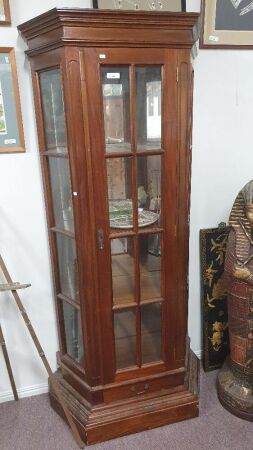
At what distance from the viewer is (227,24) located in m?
1.75

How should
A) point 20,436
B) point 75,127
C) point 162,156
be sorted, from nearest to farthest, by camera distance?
point 75,127 < point 162,156 < point 20,436

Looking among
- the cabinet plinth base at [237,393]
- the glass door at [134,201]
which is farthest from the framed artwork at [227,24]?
the cabinet plinth base at [237,393]

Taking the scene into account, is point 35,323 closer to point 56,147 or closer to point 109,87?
point 56,147

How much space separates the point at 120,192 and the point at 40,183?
433mm

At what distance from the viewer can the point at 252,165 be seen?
2.01 meters

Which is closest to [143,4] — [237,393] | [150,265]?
[150,265]

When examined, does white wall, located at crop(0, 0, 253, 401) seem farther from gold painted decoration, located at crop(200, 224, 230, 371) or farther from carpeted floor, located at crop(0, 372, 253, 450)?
carpeted floor, located at crop(0, 372, 253, 450)

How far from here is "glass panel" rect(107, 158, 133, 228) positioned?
4.86ft

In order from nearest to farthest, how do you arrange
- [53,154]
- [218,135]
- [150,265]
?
1. [53,154]
2. [150,265]
3. [218,135]

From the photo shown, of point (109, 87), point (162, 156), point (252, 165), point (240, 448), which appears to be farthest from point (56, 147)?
point (240, 448)

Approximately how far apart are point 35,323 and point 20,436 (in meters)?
0.51

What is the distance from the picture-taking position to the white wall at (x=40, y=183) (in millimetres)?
1696

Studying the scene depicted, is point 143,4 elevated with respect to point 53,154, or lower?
elevated

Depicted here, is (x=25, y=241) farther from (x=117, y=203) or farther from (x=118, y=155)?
(x=118, y=155)
